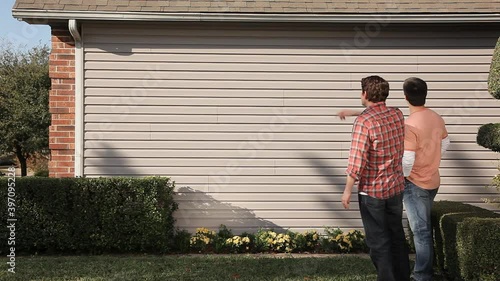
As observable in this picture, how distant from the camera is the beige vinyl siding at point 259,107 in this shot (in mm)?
6555

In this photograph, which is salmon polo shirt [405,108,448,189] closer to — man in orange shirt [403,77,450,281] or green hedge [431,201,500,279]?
man in orange shirt [403,77,450,281]

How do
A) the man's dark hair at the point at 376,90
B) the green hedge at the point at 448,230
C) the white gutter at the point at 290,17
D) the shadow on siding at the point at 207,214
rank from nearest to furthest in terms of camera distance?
1. the man's dark hair at the point at 376,90
2. the green hedge at the point at 448,230
3. the white gutter at the point at 290,17
4. the shadow on siding at the point at 207,214

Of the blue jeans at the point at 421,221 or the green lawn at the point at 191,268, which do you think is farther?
the green lawn at the point at 191,268

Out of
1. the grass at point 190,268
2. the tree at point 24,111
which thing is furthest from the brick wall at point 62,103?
the tree at point 24,111

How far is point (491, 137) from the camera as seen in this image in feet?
16.3

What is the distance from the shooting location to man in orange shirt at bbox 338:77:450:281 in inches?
161

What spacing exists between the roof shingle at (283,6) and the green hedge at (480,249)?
312 cm

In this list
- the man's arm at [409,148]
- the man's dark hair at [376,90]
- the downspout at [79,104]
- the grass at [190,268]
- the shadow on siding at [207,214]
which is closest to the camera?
the man's dark hair at [376,90]

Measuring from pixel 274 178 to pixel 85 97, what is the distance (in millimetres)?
2700

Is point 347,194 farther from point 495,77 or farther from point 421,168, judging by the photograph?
point 495,77

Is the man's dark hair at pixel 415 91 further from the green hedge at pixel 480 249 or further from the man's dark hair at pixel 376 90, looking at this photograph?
the green hedge at pixel 480 249

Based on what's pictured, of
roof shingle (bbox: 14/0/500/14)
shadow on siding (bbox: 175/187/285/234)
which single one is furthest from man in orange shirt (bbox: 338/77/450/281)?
shadow on siding (bbox: 175/187/285/234)

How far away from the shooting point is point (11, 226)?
598 centimetres

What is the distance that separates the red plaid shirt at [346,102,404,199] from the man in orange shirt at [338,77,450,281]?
13.3 inches
